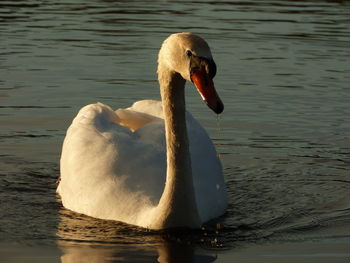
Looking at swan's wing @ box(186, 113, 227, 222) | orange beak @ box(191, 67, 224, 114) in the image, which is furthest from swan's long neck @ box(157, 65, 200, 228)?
orange beak @ box(191, 67, 224, 114)

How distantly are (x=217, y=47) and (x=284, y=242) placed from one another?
31.7 ft

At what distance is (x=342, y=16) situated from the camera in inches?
888

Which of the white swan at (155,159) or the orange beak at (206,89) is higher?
the orange beak at (206,89)

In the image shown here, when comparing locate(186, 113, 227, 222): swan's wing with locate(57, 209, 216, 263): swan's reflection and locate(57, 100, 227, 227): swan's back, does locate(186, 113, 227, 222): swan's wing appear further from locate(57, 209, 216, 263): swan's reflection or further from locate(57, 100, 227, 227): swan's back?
locate(57, 209, 216, 263): swan's reflection

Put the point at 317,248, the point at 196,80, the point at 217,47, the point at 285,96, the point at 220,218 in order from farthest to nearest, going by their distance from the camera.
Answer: the point at 217,47 → the point at 285,96 → the point at 220,218 → the point at 317,248 → the point at 196,80

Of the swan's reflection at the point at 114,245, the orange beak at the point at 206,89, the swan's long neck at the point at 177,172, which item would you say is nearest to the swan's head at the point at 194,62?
the orange beak at the point at 206,89

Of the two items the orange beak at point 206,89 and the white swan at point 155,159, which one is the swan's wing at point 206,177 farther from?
the orange beak at point 206,89

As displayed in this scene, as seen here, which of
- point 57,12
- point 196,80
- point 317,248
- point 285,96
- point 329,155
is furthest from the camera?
point 57,12

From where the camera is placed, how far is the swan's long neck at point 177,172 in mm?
8727

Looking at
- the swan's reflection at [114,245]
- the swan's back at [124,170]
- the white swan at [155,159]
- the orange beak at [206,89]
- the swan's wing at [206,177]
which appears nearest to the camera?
the orange beak at [206,89]

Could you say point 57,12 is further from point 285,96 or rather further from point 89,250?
point 89,250

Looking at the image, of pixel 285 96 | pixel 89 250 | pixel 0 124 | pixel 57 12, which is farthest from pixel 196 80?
pixel 57 12

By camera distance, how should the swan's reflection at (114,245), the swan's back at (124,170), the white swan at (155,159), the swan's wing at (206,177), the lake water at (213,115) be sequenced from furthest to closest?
the swan's wing at (206,177) < the swan's back at (124,170) < the lake water at (213,115) < the white swan at (155,159) < the swan's reflection at (114,245)

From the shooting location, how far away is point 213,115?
13945 mm
